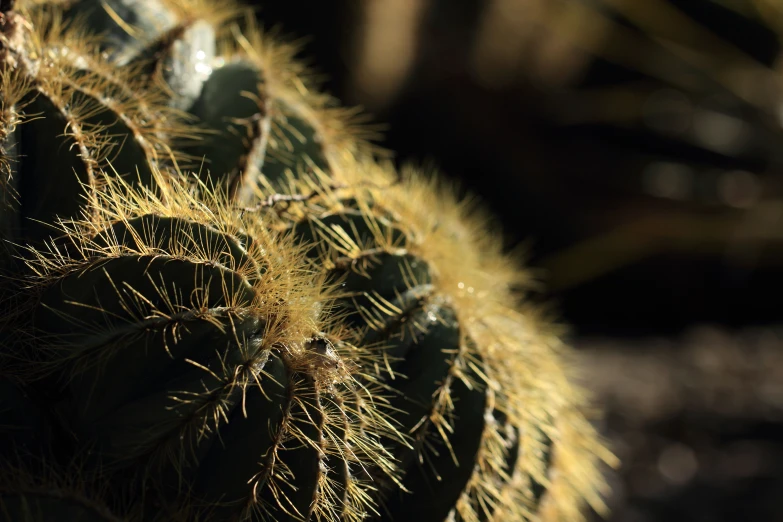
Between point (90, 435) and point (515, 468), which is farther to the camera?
point (515, 468)

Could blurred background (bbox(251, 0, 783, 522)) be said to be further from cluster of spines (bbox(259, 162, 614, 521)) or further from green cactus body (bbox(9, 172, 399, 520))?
green cactus body (bbox(9, 172, 399, 520))

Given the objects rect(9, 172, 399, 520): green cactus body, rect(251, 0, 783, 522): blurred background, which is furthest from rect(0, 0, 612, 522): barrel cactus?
rect(251, 0, 783, 522): blurred background

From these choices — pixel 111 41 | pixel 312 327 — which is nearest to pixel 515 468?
pixel 312 327

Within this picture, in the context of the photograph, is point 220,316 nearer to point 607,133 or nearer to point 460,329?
point 460,329

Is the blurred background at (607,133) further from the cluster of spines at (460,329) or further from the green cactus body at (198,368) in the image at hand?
the green cactus body at (198,368)

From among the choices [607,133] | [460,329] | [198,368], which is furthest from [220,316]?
[607,133]

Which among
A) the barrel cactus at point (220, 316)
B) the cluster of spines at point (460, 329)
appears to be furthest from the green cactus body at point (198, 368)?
the cluster of spines at point (460, 329)

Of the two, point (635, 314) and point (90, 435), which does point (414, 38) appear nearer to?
point (635, 314)
